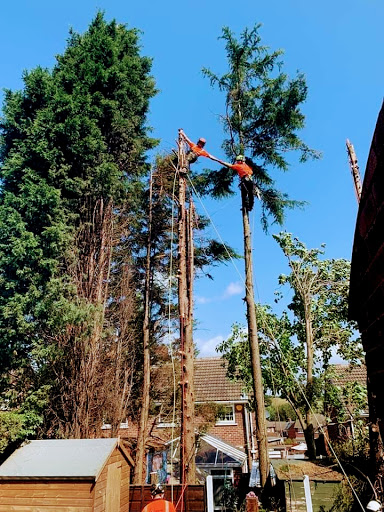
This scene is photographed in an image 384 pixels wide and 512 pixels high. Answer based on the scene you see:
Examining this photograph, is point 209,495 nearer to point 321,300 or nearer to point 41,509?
point 41,509

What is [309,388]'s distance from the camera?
1061 centimetres

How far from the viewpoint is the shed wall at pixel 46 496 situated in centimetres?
588

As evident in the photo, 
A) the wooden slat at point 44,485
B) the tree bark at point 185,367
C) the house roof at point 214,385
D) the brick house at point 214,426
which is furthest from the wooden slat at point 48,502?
the house roof at point 214,385

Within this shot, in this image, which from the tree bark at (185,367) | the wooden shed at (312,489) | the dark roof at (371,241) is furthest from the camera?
the wooden shed at (312,489)

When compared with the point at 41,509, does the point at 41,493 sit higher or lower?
higher

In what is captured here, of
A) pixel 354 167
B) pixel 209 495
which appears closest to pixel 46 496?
pixel 209 495

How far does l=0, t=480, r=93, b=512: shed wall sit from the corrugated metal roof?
0.46 feet

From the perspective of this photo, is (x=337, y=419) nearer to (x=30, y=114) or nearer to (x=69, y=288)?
(x=69, y=288)

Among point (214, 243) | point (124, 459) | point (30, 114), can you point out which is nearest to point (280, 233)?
point (214, 243)

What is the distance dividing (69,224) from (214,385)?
41.7ft

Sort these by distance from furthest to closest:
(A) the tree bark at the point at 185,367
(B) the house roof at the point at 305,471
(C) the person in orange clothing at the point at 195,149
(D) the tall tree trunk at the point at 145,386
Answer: (D) the tall tree trunk at the point at 145,386, (C) the person in orange clothing at the point at 195,149, (B) the house roof at the point at 305,471, (A) the tree bark at the point at 185,367

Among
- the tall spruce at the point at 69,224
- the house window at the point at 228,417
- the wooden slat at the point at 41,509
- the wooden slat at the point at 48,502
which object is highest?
the tall spruce at the point at 69,224

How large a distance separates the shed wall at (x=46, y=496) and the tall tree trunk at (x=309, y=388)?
22.2 feet

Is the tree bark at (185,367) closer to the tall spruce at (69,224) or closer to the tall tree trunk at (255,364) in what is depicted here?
the tall tree trunk at (255,364)
